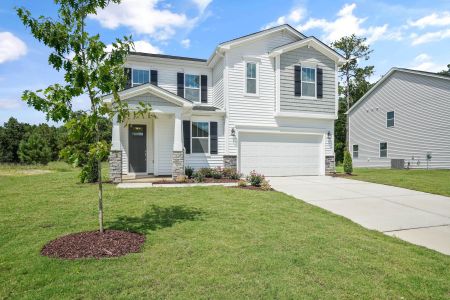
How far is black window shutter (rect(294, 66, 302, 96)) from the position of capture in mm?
14891

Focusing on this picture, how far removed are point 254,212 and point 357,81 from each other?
123 ft

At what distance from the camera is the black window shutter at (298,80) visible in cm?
1489

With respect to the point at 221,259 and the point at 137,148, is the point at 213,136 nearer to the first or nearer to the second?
the point at 137,148

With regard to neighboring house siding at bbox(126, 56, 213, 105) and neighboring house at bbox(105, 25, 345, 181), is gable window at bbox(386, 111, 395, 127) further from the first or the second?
neighboring house siding at bbox(126, 56, 213, 105)

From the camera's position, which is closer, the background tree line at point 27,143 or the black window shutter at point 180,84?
the black window shutter at point 180,84

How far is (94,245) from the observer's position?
175 inches

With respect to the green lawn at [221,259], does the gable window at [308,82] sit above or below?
above

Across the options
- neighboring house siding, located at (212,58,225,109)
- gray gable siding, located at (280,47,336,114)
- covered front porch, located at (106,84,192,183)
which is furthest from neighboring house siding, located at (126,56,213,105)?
gray gable siding, located at (280,47,336,114)

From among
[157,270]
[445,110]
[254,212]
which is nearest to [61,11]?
[157,270]

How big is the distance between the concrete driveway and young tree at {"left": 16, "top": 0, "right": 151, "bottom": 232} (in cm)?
571

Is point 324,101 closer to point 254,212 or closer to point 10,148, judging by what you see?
point 254,212

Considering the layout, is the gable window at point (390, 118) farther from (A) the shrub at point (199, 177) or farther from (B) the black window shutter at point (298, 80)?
(A) the shrub at point (199, 177)

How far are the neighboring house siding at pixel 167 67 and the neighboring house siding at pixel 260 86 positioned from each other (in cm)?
241

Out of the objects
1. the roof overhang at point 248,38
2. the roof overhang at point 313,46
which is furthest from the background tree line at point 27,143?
the roof overhang at point 313,46
